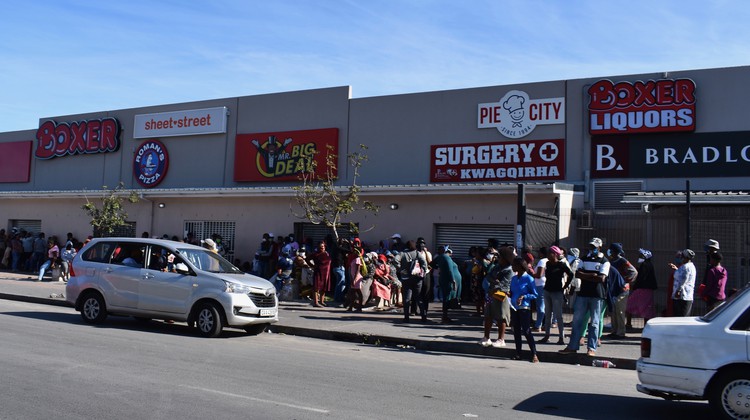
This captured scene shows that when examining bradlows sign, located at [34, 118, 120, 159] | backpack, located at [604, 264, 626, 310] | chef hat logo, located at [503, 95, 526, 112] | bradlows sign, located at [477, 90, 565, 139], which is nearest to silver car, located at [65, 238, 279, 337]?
backpack, located at [604, 264, 626, 310]

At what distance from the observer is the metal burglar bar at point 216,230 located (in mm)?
24375

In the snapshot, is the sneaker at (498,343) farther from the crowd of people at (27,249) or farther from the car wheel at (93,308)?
the crowd of people at (27,249)

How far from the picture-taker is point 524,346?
1225 centimetres

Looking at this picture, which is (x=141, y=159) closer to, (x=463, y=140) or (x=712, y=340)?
(x=463, y=140)

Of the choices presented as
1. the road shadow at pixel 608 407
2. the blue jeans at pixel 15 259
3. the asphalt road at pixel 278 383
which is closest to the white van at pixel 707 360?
the road shadow at pixel 608 407

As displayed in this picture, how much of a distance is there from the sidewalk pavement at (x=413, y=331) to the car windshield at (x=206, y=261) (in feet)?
5.57

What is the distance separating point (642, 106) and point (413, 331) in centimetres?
967

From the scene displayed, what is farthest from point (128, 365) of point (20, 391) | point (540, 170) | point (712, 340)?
point (540, 170)

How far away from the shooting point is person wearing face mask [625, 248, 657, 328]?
13953 millimetres

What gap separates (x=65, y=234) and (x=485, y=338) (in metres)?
22.5

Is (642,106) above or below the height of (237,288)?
above

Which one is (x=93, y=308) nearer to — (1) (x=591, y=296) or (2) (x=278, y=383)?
(2) (x=278, y=383)

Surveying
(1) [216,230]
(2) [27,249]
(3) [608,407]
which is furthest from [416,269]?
(2) [27,249]

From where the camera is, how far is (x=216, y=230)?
81.7 feet
